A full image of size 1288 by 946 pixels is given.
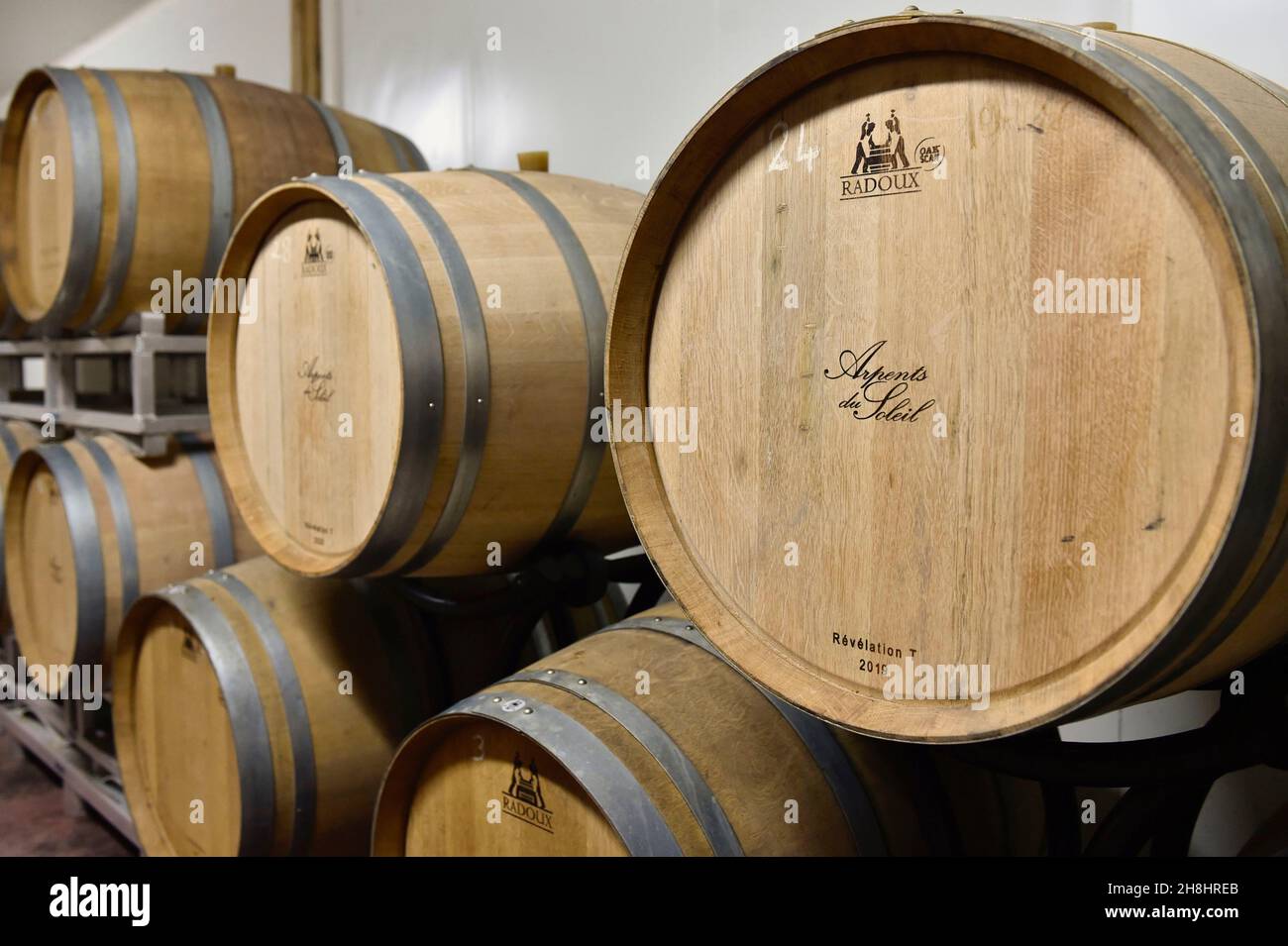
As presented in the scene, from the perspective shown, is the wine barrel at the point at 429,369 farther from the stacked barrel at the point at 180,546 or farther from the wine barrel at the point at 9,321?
the wine barrel at the point at 9,321

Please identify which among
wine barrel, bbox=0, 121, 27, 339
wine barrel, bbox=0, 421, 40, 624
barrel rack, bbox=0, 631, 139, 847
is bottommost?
barrel rack, bbox=0, 631, 139, 847

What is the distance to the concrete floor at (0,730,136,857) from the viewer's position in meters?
3.30

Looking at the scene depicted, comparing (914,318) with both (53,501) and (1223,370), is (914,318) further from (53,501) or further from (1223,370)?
(53,501)

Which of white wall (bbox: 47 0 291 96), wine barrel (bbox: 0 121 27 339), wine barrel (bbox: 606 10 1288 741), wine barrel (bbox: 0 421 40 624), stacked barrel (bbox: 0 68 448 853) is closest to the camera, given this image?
wine barrel (bbox: 606 10 1288 741)

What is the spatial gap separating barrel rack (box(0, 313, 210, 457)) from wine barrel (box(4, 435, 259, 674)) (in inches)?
3.0

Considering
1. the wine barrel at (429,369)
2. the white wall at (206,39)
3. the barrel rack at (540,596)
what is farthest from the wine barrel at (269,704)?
the white wall at (206,39)

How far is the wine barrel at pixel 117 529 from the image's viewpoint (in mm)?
2879

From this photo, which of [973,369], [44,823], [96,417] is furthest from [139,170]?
[973,369]

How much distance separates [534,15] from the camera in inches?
123

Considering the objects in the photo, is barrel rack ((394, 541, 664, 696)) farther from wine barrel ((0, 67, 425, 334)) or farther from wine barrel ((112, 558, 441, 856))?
wine barrel ((0, 67, 425, 334))

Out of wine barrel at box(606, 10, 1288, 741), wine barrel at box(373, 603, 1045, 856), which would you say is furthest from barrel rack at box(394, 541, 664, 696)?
wine barrel at box(606, 10, 1288, 741)

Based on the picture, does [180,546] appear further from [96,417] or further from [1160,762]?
[1160,762]

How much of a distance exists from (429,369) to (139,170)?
1.56 m

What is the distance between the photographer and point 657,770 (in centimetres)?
149
